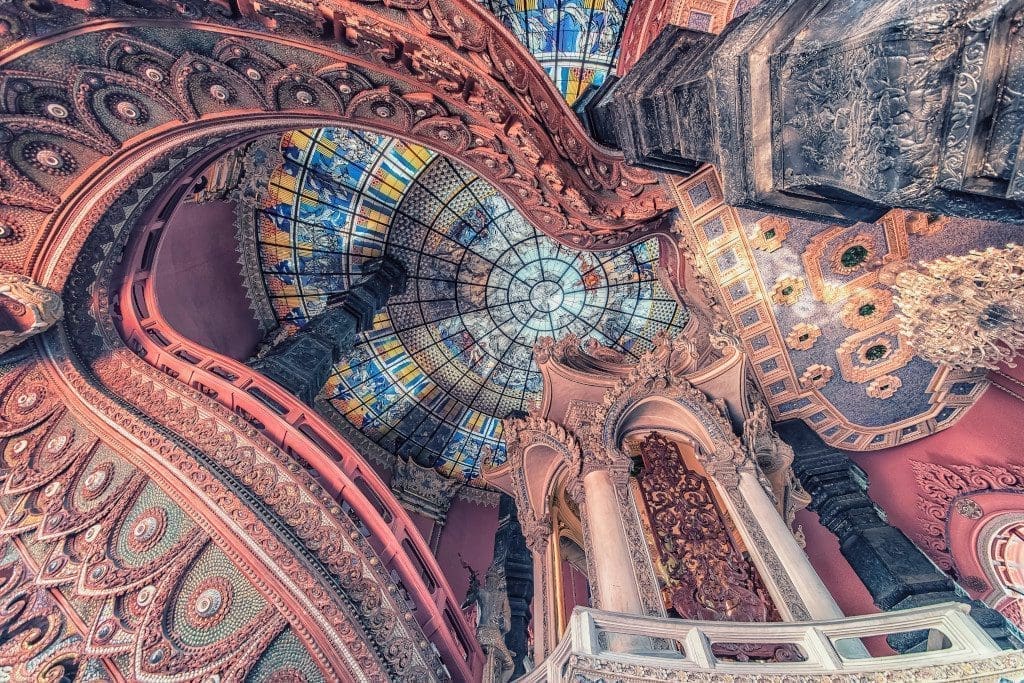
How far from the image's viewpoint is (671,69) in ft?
11.4

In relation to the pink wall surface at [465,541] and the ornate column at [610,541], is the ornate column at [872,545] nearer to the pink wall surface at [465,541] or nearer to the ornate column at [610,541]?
the ornate column at [610,541]

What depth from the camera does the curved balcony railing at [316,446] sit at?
6.21 metres

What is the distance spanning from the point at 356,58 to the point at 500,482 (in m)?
6.63

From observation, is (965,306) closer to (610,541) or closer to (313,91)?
(610,541)

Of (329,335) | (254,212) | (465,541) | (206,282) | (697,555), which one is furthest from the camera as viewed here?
(465,541)

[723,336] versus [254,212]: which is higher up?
[254,212]

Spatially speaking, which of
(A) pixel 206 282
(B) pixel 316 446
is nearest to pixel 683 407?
(B) pixel 316 446

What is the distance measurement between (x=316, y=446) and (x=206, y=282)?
5642 mm

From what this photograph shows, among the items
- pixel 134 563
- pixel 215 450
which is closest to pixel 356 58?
pixel 215 450

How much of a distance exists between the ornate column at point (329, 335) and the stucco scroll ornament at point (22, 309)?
297 cm

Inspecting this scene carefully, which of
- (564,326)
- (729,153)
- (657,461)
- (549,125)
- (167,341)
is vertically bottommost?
(729,153)

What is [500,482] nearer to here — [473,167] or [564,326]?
[473,167]

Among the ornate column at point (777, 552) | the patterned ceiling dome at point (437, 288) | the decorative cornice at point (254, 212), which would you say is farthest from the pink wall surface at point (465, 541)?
the decorative cornice at point (254, 212)

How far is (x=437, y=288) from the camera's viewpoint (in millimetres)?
13070
